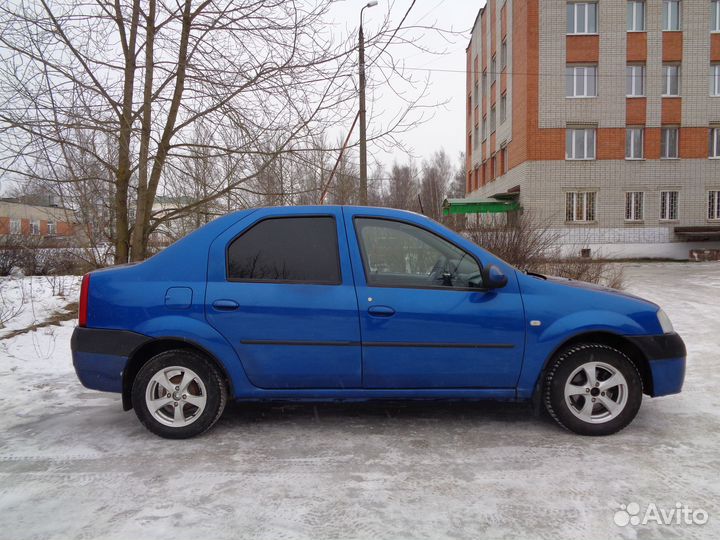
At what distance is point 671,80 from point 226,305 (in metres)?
29.7

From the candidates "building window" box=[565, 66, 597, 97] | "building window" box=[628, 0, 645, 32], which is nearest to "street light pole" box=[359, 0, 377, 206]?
"building window" box=[565, 66, 597, 97]

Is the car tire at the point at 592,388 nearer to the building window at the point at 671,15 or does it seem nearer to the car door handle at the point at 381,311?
the car door handle at the point at 381,311

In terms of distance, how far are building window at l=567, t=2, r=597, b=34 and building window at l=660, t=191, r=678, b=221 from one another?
9.12m

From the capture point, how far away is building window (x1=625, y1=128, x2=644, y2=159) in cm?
2583

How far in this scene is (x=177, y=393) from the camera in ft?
11.7

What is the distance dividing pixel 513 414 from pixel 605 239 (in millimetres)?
24898

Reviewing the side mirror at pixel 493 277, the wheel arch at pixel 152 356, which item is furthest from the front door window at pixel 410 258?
the wheel arch at pixel 152 356

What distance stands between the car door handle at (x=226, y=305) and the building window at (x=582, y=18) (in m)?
27.4

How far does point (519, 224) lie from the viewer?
9805mm

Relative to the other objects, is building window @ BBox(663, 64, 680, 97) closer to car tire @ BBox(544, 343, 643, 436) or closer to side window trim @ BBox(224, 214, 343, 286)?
car tire @ BBox(544, 343, 643, 436)

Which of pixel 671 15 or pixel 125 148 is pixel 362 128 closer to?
pixel 125 148

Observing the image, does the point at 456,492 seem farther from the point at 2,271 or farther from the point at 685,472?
the point at 2,271

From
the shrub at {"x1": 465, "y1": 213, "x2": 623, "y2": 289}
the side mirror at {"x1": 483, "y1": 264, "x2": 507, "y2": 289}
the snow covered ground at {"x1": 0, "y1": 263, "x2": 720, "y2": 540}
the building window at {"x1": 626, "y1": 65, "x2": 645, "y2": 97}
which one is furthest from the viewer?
the building window at {"x1": 626, "y1": 65, "x2": 645, "y2": 97}

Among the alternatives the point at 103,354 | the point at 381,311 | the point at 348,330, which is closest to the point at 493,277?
the point at 381,311
